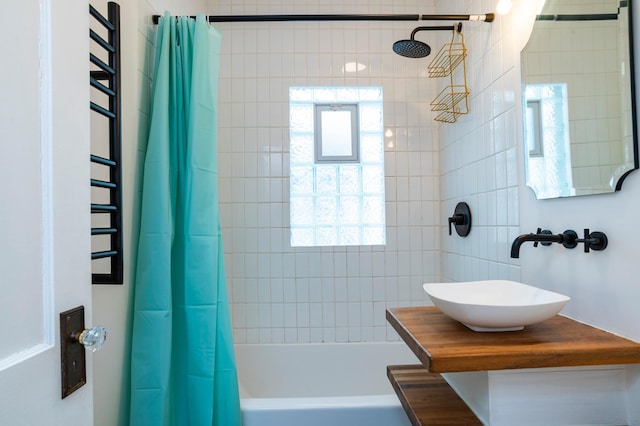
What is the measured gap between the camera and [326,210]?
2506mm

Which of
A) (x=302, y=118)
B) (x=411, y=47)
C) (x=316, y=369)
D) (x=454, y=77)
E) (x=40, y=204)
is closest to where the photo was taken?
(x=40, y=204)

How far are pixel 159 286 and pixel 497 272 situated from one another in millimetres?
1501

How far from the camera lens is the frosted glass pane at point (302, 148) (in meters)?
2.48

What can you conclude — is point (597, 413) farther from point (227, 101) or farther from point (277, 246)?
point (227, 101)

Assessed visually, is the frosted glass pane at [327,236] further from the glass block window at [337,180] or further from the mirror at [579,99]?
the mirror at [579,99]

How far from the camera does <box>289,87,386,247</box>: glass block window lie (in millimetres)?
2477

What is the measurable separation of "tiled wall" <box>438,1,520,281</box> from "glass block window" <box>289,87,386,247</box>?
54cm

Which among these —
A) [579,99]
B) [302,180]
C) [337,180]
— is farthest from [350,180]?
[579,99]

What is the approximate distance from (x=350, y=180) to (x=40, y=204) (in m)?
2.07


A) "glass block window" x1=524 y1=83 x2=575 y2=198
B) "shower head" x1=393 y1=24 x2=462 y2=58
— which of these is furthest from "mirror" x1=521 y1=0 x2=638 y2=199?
"shower head" x1=393 y1=24 x2=462 y2=58

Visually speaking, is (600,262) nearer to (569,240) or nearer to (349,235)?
(569,240)

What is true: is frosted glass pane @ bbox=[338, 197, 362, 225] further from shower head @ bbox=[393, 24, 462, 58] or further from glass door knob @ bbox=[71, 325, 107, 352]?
glass door knob @ bbox=[71, 325, 107, 352]

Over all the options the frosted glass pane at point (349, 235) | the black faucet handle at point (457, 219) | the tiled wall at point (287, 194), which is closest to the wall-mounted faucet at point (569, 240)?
the black faucet handle at point (457, 219)

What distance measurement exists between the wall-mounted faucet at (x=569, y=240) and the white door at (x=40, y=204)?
116cm
